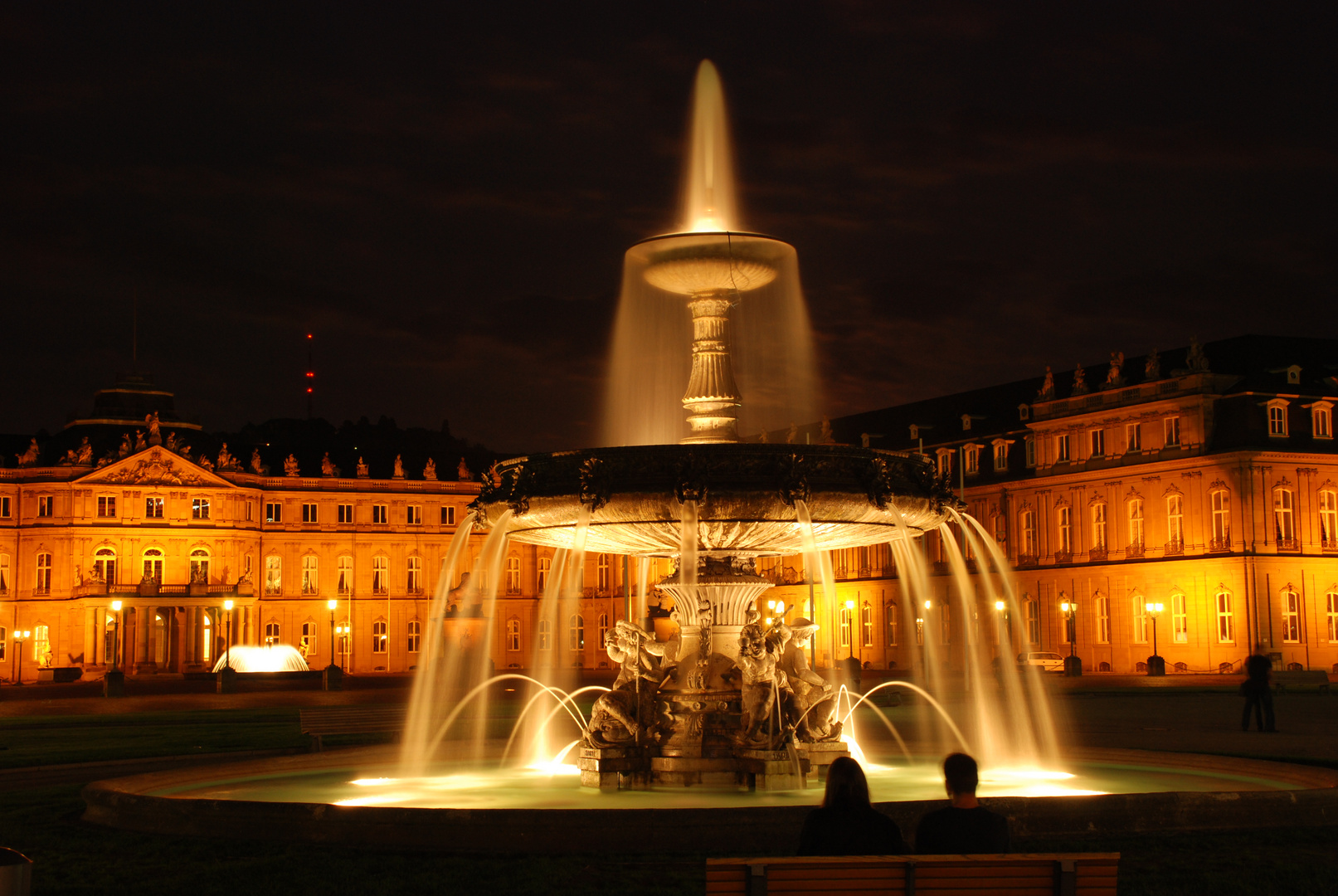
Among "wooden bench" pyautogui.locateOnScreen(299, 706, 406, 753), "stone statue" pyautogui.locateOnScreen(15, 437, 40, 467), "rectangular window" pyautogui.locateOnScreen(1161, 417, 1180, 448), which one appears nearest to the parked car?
"rectangular window" pyautogui.locateOnScreen(1161, 417, 1180, 448)

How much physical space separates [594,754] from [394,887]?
197 inches

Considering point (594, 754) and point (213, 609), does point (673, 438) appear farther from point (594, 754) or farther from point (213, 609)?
point (213, 609)

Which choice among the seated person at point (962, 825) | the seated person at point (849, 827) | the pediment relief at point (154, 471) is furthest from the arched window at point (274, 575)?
the seated person at point (962, 825)

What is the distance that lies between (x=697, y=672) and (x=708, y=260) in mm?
4248

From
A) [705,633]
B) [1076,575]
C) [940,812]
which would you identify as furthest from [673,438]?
[1076,575]

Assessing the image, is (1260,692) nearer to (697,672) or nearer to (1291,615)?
(697,672)

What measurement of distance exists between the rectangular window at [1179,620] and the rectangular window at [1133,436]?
7005 millimetres

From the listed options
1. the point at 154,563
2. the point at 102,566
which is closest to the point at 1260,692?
the point at 154,563

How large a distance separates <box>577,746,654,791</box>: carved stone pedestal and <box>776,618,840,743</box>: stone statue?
1.57 meters

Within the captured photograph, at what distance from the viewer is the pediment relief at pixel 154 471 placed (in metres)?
90.2

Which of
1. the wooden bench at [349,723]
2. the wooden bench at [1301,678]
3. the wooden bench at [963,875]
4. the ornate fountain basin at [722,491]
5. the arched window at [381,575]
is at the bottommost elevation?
the wooden bench at [1301,678]

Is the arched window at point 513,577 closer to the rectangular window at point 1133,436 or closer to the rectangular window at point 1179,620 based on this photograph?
the rectangular window at point 1133,436

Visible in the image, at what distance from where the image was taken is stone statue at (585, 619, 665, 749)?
15.1 metres

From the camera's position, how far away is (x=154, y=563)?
91.2m
